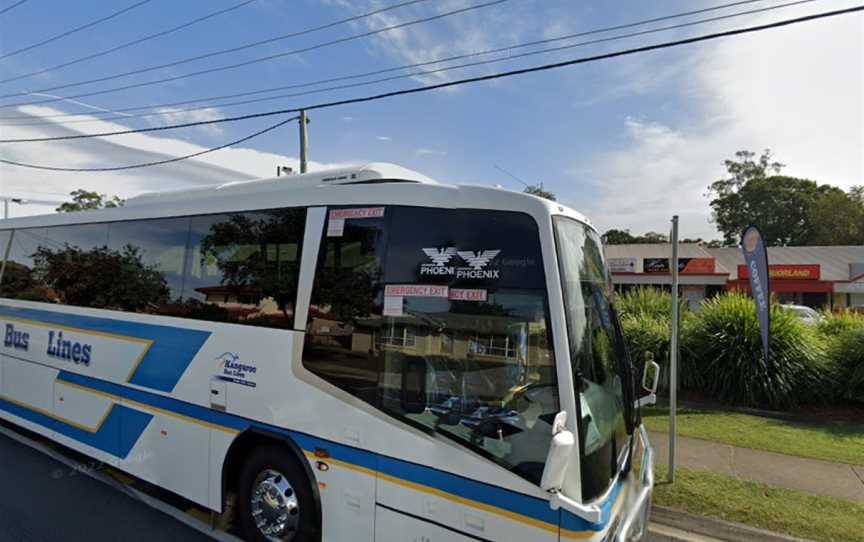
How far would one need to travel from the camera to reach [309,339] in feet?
11.7

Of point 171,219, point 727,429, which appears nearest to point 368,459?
point 171,219

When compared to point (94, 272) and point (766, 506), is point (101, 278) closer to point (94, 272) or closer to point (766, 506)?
point (94, 272)

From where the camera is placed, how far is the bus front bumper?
3061 millimetres

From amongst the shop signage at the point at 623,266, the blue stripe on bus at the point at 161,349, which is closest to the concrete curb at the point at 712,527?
the blue stripe on bus at the point at 161,349

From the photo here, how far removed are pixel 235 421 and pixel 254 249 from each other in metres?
1.39

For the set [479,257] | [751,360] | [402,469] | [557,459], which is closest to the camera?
[557,459]

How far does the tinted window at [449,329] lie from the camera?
2797 millimetres

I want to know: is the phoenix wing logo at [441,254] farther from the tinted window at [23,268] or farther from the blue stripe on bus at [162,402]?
the tinted window at [23,268]

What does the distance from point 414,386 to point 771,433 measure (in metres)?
6.84

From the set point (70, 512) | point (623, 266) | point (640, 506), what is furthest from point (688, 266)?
point (70, 512)

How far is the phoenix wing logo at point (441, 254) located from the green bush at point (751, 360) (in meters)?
8.15

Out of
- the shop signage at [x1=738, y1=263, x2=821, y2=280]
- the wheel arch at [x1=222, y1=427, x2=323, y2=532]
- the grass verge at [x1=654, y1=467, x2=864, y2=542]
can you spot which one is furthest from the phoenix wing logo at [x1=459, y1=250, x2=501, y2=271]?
the shop signage at [x1=738, y1=263, x2=821, y2=280]

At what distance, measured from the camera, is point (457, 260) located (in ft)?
10.0

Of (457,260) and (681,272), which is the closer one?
(457,260)
